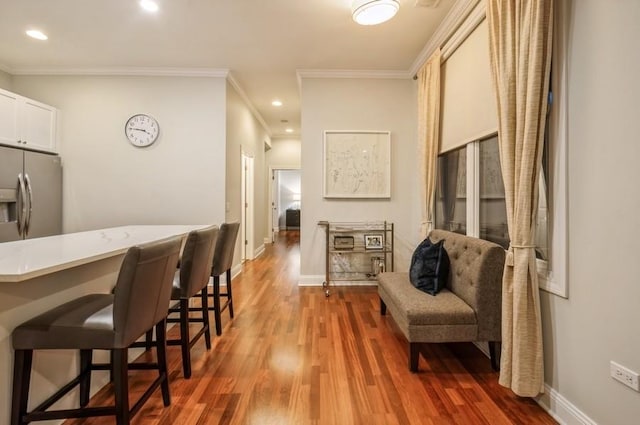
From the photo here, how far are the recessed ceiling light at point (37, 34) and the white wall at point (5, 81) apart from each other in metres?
1.29

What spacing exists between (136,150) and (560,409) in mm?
5032

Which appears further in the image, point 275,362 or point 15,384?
point 275,362

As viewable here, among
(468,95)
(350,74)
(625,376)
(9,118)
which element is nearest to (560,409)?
(625,376)

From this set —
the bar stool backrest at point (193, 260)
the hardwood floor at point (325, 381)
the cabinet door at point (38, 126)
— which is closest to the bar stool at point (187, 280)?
the bar stool backrest at point (193, 260)

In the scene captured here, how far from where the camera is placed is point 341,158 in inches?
167

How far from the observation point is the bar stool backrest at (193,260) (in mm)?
2025

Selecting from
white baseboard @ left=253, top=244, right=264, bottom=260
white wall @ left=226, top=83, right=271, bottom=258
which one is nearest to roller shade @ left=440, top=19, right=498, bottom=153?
white wall @ left=226, top=83, right=271, bottom=258

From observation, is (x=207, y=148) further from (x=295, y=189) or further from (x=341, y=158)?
(x=295, y=189)

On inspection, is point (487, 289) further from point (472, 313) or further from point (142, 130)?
point (142, 130)

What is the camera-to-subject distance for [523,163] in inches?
68.1

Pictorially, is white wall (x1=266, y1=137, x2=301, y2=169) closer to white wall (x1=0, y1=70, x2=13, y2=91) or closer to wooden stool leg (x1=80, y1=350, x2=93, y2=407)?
white wall (x1=0, y1=70, x2=13, y2=91)

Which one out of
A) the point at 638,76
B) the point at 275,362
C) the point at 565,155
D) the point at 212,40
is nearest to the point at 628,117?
the point at 638,76

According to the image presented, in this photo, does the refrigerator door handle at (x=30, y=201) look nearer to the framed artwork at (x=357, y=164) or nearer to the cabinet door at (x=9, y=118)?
→ the cabinet door at (x=9, y=118)

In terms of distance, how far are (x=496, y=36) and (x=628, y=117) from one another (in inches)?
40.7
